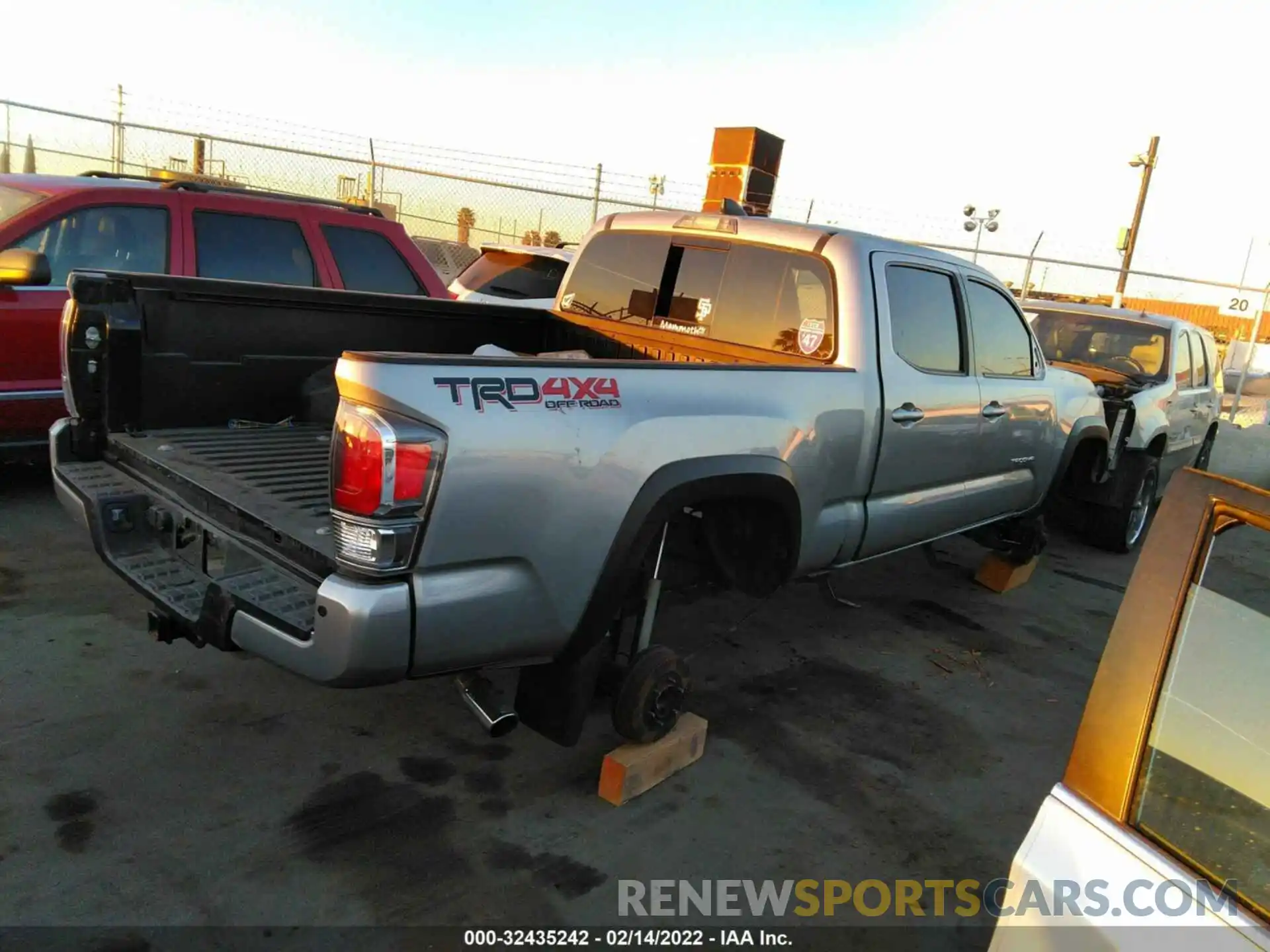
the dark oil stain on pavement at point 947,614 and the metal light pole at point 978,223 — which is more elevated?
the metal light pole at point 978,223

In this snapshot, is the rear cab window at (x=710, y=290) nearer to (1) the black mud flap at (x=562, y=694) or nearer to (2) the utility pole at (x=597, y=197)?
(1) the black mud flap at (x=562, y=694)

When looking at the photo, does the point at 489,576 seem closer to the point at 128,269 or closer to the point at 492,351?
the point at 492,351

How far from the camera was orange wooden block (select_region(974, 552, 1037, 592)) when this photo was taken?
6.16 meters

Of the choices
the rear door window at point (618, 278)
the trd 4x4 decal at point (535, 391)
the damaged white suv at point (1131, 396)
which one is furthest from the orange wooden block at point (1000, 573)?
the trd 4x4 decal at point (535, 391)

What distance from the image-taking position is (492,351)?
13.3 ft

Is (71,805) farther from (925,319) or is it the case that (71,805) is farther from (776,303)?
(925,319)

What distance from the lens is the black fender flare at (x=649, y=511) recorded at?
283 centimetres

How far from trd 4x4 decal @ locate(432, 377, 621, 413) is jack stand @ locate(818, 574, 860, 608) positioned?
9.96ft

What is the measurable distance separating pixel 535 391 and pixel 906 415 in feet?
7.25

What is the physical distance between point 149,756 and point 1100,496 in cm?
655

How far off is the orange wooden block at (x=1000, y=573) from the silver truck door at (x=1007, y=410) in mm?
566

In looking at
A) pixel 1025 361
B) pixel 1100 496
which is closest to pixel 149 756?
pixel 1025 361

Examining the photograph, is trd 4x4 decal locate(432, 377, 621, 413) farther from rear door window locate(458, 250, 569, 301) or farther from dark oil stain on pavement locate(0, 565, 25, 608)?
rear door window locate(458, 250, 569, 301)

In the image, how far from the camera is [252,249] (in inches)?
238
